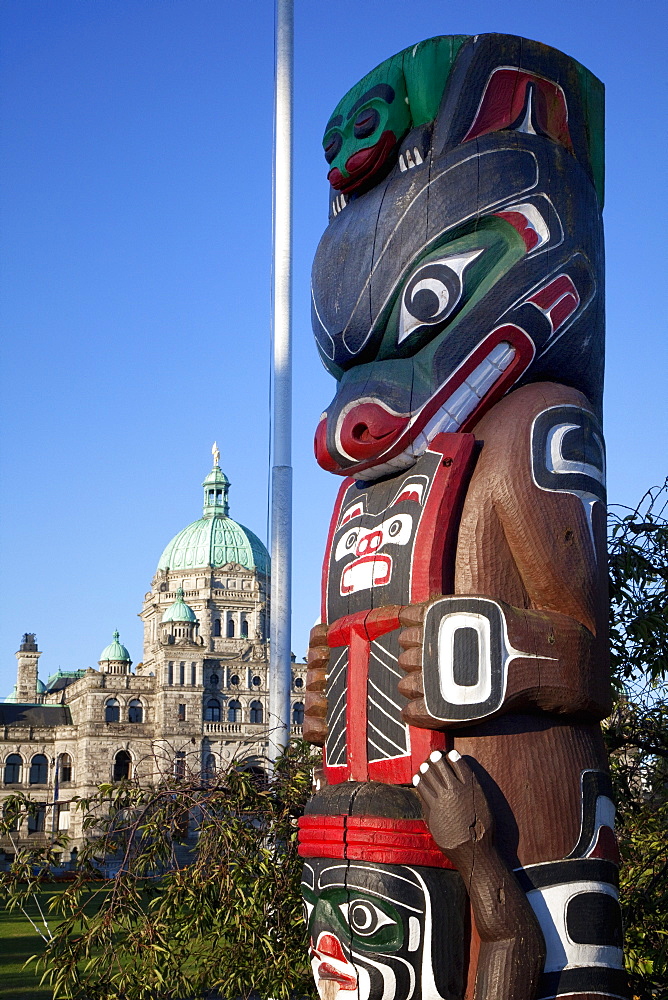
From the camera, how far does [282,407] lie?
321 inches

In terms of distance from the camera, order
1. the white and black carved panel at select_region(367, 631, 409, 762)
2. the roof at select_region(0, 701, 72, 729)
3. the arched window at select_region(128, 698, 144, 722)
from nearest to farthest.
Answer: the white and black carved panel at select_region(367, 631, 409, 762) → the arched window at select_region(128, 698, 144, 722) → the roof at select_region(0, 701, 72, 729)

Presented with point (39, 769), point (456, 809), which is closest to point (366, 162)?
point (456, 809)

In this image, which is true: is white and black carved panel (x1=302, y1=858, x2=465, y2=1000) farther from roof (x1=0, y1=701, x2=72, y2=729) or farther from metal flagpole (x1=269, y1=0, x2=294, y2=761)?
roof (x1=0, y1=701, x2=72, y2=729)

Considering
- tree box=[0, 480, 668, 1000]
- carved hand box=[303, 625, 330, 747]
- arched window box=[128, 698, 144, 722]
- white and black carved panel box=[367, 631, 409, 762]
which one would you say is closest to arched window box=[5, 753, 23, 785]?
arched window box=[128, 698, 144, 722]

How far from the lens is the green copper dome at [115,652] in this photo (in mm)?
64188

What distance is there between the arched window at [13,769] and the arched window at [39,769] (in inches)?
25.3

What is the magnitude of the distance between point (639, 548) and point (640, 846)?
1629mm

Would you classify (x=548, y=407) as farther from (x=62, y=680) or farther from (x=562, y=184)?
(x=62, y=680)

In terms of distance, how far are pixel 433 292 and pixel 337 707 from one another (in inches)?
67.4

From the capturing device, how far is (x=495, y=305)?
445 cm

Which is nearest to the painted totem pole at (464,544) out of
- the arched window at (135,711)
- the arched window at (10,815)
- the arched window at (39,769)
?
the arched window at (10,815)

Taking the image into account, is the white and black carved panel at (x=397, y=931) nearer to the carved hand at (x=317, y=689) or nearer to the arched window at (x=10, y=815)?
the carved hand at (x=317, y=689)

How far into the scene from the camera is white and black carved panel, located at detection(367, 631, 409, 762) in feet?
13.5

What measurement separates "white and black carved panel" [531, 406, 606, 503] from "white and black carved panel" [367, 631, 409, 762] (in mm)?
846
